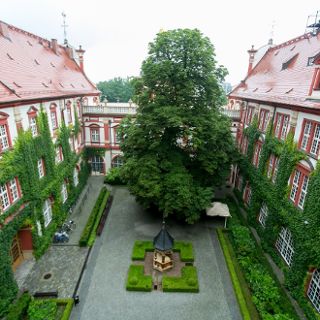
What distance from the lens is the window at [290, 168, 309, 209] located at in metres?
16.4

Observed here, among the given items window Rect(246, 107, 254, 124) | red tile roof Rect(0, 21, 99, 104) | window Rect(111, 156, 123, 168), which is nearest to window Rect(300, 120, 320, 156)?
window Rect(246, 107, 254, 124)

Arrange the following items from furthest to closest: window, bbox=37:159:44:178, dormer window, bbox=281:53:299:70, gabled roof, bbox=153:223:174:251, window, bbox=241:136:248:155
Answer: window, bbox=241:136:248:155 < dormer window, bbox=281:53:299:70 < window, bbox=37:159:44:178 < gabled roof, bbox=153:223:174:251

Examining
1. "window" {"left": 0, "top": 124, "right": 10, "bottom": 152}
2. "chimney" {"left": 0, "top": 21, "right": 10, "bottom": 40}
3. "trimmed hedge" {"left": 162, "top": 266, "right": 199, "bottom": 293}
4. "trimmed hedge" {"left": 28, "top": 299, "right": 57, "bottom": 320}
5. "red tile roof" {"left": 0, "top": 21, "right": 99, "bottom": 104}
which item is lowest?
"trimmed hedge" {"left": 162, "top": 266, "right": 199, "bottom": 293}

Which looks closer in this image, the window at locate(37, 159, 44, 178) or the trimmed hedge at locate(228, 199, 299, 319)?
the trimmed hedge at locate(228, 199, 299, 319)

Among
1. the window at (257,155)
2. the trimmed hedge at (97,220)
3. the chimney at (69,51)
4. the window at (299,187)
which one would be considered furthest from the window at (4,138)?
the chimney at (69,51)

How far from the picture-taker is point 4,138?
15539mm

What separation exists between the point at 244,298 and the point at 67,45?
134 feet

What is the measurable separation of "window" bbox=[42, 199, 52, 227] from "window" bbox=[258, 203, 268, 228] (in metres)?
19.3

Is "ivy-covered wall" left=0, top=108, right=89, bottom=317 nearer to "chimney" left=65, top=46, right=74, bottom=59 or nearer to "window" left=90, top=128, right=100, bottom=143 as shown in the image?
"window" left=90, top=128, right=100, bottom=143

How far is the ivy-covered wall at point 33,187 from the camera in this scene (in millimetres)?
15195

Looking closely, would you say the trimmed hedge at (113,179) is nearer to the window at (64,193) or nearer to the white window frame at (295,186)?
the window at (64,193)

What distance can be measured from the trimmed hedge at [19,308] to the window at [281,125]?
2128 cm

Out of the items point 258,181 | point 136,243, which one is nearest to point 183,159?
point 258,181

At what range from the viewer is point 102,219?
2466 centimetres
